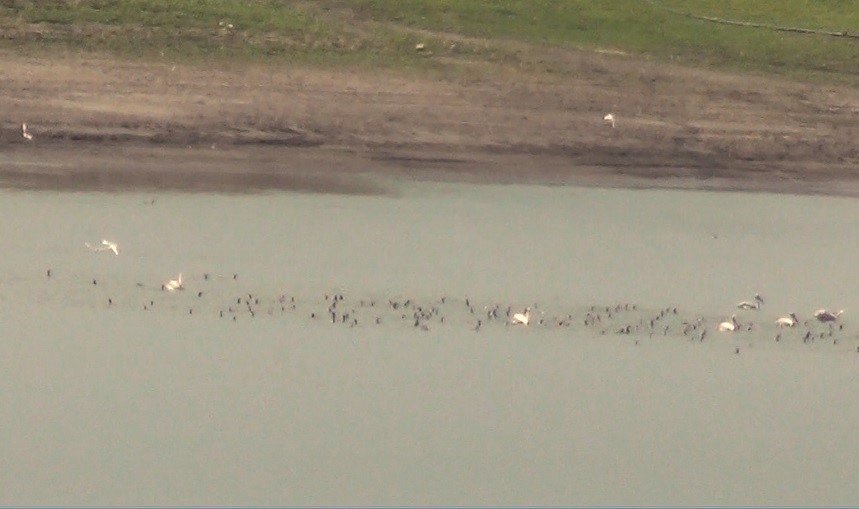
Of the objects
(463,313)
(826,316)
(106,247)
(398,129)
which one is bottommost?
(463,313)

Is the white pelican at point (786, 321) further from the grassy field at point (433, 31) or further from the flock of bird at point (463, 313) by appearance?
the grassy field at point (433, 31)

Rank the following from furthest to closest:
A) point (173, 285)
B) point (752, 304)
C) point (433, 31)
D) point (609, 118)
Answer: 1. point (433, 31)
2. point (609, 118)
3. point (752, 304)
4. point (173, 285)

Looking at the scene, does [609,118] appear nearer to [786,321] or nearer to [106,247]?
[786,321]

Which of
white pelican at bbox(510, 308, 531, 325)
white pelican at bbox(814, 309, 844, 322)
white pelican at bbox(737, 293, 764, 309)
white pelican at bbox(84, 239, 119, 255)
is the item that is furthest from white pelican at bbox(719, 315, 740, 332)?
white pelican at bbox(84, 239, 119, 255)

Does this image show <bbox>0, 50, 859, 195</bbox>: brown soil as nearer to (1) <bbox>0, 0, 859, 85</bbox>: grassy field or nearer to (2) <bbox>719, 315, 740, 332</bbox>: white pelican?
(1) <bbox>0, 0, 859, 85</bbox>: grassy field

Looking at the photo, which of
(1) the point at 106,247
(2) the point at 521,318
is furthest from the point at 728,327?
(1) the point at 106,247

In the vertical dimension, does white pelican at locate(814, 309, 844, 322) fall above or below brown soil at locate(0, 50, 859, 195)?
below

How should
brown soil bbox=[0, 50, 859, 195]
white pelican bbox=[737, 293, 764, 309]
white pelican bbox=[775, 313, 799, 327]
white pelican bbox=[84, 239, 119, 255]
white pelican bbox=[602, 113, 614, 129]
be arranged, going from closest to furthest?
white pelican bbox=[84, 239, 119, 255] → white pelican bbox=[775, 313, 799, 327] → white pelican bbox=[737, 293, 764, 309] → brown soil bbox=[0, 50, 859, 195] → white pelican bbox=[602, 113, 614, 129]
